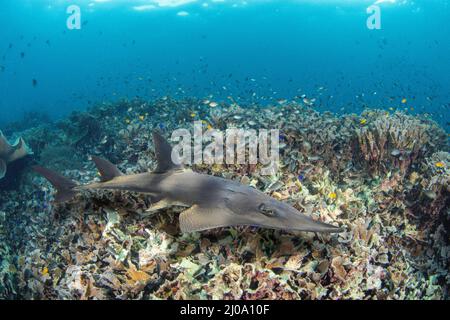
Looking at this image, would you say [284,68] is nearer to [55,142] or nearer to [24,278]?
[55,142]

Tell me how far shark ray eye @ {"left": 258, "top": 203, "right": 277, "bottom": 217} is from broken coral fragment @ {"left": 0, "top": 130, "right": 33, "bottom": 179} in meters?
9.94

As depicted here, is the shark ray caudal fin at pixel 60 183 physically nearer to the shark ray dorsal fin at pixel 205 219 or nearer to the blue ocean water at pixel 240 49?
the shark ray dorsal fin at pixel 205 219

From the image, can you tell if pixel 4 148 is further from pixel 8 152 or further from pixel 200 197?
pixel 200 197

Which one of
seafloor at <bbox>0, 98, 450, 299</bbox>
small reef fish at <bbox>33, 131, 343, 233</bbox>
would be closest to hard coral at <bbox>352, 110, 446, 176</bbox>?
seafloor at <bbox>0, 98, 450, 299</bbox>

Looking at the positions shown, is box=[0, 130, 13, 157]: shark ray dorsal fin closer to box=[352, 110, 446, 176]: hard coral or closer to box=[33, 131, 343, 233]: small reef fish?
box=[33, 131, 343, 233]: small reef fish

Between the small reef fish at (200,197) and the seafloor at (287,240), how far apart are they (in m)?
0.38

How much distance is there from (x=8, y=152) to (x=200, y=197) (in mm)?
9526

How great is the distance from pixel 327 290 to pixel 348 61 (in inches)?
6372

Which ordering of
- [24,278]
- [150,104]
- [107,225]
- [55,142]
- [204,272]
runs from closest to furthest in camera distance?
1. [204,272]
2. [24,278]
3. [107,225]
4. [55,142]
5. [150,104]

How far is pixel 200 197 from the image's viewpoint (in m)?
4.10

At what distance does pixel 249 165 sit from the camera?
243 inches

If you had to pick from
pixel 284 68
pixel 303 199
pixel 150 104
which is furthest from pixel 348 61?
pixel 303 199

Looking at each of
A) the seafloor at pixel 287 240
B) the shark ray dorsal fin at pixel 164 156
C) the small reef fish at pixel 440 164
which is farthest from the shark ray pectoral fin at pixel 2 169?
the small reef fish at pixel 440 164

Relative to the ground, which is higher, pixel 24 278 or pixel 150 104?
pixel 150 104
